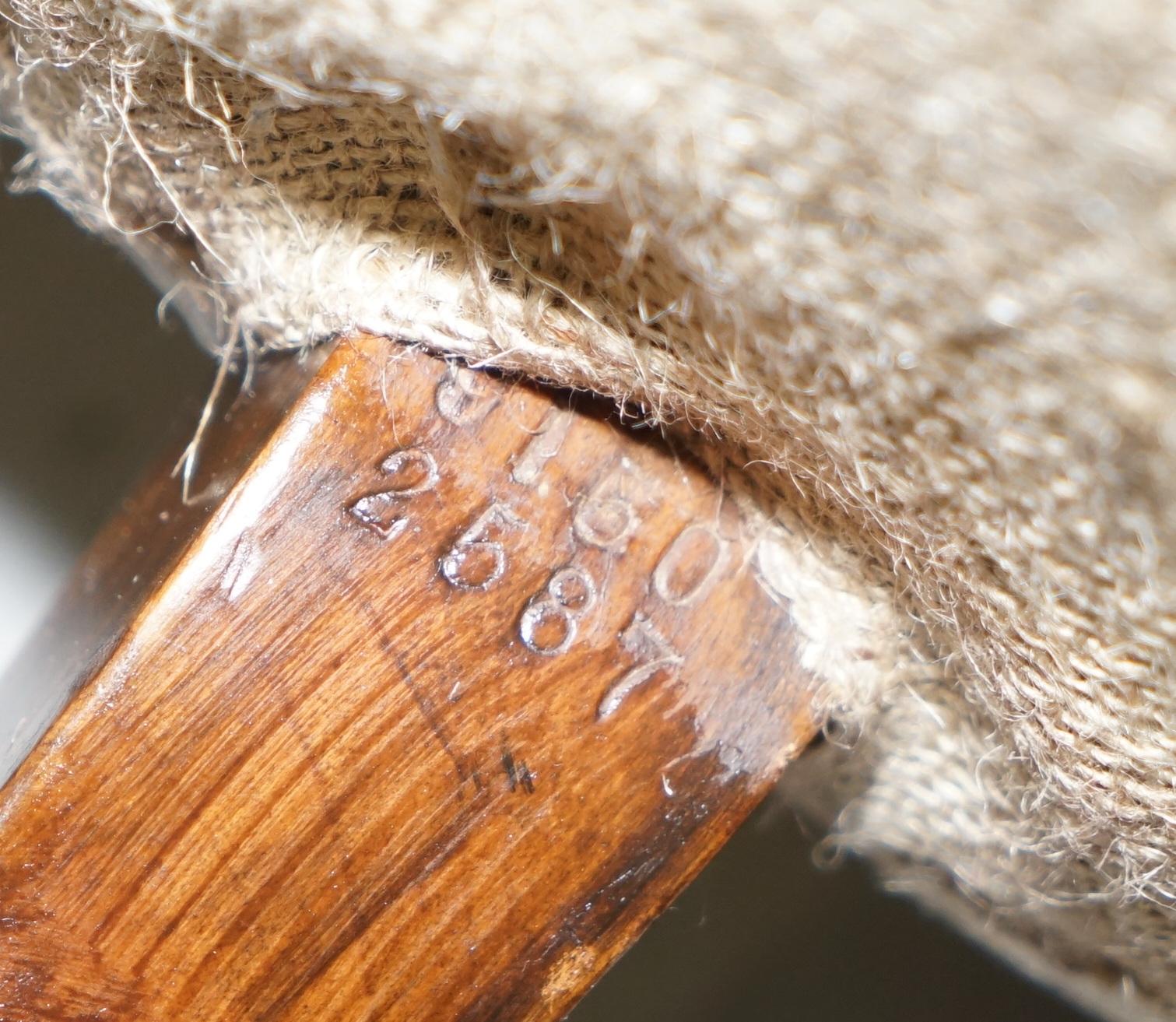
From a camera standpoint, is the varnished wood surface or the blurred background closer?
the varnished wood surface

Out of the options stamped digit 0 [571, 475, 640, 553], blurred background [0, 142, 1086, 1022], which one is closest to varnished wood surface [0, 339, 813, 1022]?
stamped digit 0 [571, 475, 640, 553]

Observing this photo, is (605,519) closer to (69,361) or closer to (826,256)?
(826,256)

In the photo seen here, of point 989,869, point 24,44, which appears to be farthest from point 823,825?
point 24,44

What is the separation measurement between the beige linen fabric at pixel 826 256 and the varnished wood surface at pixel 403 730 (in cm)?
3

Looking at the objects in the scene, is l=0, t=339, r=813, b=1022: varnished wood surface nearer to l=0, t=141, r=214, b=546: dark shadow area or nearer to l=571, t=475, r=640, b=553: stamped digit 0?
l=571, t=475, r=640, b=553: stamped digit 0

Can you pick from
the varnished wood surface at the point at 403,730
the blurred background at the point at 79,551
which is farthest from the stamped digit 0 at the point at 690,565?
the blurred background at the point at 79,551

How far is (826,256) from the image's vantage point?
19cm

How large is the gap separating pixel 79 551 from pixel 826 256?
446mm

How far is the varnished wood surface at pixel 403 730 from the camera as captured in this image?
10.2 inches

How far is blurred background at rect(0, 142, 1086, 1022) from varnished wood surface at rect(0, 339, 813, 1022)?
0.64 feet

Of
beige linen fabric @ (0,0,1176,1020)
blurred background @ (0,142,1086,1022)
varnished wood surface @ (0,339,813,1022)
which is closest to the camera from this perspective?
beige linen fabric @ (0,0,1176,1020)

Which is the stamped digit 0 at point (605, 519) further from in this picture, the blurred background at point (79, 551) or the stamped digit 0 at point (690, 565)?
the blurred background at point (79, 551)

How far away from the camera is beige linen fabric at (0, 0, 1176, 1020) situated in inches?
6.1

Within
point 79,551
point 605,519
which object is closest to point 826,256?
point 605,519
